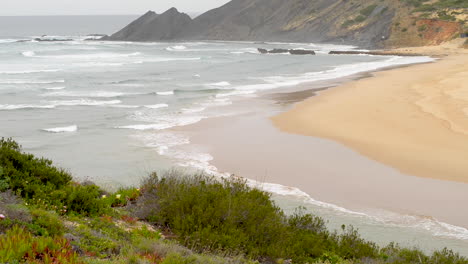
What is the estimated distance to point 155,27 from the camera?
358ft

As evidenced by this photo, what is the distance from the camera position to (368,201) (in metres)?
11.8

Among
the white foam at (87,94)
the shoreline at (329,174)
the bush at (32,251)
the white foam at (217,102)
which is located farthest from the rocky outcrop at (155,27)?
the bush at (32,251)

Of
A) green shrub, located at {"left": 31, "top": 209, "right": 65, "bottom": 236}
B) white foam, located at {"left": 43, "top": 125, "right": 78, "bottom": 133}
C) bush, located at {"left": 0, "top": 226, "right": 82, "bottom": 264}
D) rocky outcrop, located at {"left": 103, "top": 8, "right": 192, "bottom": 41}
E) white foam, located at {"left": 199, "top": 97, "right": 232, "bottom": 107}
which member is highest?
rocky outcrop, located at {"left": 103, "top": 8, "right": 192, "bottom": 41}

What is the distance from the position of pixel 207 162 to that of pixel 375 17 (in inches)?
3005

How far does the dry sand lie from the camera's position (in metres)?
15.2

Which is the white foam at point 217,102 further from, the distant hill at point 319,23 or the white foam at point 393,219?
the distant hill at point 319,23

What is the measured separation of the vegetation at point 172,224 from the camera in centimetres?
601

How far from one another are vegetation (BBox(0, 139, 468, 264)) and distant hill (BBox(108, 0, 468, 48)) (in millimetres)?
65496

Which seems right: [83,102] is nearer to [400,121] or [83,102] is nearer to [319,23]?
[400,121]

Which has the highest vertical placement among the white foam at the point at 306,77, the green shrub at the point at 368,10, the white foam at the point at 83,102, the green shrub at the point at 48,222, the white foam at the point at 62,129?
the green shrub at the point at 368,10

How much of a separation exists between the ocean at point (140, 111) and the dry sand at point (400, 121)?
12.3 feet


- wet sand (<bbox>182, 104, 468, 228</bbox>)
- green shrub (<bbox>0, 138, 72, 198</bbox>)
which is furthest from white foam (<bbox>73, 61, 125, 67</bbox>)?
green shrub (<bbox>0, 138, 72, 198</bbox>)

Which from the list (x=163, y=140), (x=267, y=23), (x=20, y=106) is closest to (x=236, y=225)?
(x=163, y=140)

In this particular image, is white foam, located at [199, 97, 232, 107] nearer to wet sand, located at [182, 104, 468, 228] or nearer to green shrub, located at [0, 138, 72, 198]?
wet sand, located at [182, 104, 468, 228]
